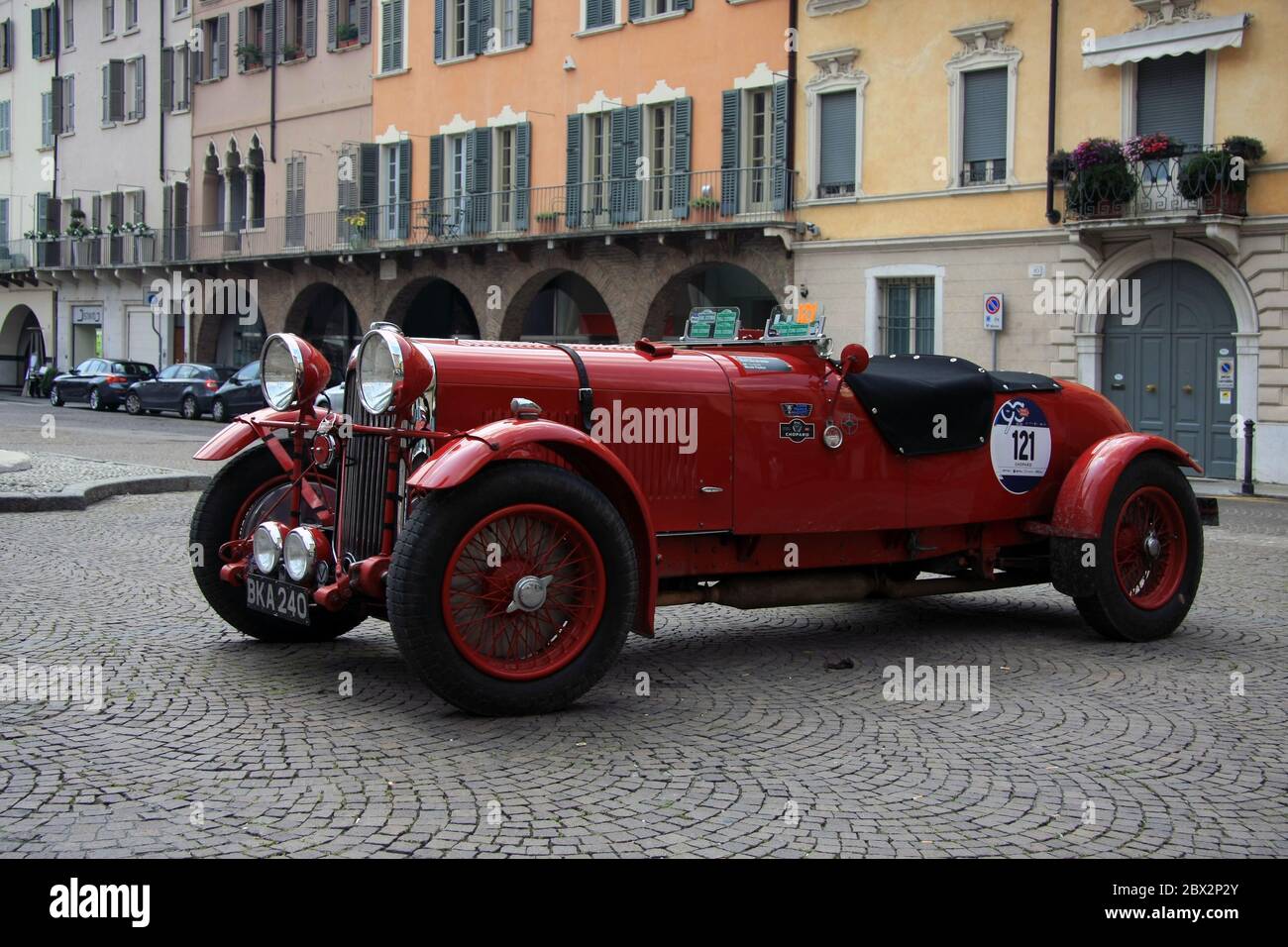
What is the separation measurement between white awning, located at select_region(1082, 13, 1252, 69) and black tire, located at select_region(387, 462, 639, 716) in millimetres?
19068

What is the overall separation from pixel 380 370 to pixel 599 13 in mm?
→ 27128

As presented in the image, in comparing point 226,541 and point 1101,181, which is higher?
point 1101,181

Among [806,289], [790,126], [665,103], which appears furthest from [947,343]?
[665,103]

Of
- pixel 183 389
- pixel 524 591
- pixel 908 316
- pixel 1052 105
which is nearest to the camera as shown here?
pixel 524 591

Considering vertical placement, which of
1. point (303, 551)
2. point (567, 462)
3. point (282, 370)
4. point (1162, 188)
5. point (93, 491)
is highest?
point (1162, 188)

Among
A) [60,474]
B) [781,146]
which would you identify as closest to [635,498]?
[60,474]

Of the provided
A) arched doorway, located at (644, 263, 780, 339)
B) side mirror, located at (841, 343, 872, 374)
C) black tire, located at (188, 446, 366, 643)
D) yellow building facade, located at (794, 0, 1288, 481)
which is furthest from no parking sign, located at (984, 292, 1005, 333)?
black tire, located at (188, 446, 366, 643)

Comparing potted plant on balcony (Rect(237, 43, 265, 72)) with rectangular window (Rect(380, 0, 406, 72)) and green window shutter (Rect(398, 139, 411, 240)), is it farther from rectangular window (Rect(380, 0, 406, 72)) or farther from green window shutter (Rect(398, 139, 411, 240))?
green window shutter (Rect(398, 139, 411, 240))

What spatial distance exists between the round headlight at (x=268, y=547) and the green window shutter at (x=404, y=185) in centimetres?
3090

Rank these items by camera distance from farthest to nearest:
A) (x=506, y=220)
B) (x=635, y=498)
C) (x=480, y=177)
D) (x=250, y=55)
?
(x=250, y=55) → (x=480, y=177) → (x=506, y=220) → (x=635, y=498)

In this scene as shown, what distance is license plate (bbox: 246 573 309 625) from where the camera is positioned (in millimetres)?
6168

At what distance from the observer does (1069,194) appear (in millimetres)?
23406

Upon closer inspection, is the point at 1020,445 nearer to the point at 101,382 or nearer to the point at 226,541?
the point at 226,541
